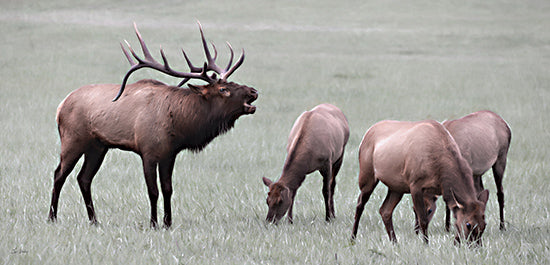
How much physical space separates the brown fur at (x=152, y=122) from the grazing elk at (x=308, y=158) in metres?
0.98

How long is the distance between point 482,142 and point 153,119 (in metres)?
3.87

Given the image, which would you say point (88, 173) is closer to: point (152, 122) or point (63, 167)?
point (63, 167)

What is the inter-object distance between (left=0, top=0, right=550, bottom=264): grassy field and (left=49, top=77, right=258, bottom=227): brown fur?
74 cm

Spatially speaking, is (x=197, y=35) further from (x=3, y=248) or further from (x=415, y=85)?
(x=3, y=248)

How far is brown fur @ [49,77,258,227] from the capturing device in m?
7.39

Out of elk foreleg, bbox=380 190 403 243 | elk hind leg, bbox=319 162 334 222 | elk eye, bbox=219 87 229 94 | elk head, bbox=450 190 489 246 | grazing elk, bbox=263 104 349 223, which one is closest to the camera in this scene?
elk head, bbox=450 190 489 246

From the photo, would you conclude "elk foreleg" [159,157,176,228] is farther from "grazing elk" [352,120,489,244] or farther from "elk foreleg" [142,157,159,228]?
"grazing elk" [352,120,489,244]

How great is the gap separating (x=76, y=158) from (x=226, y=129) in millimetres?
1787

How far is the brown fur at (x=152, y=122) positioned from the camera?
7391mm

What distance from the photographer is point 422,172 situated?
645cm

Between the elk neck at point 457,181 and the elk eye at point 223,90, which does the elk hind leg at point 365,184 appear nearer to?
the elk neck at point 457,181

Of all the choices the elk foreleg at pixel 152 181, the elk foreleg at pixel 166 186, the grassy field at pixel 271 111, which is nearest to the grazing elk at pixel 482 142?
the grassy field at pixel 271 111

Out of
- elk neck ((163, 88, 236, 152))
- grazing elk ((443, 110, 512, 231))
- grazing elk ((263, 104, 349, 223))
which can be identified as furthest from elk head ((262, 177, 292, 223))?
grazing elk ((443, 110, 512, 231))

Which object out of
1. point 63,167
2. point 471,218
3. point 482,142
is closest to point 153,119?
point 63,167
